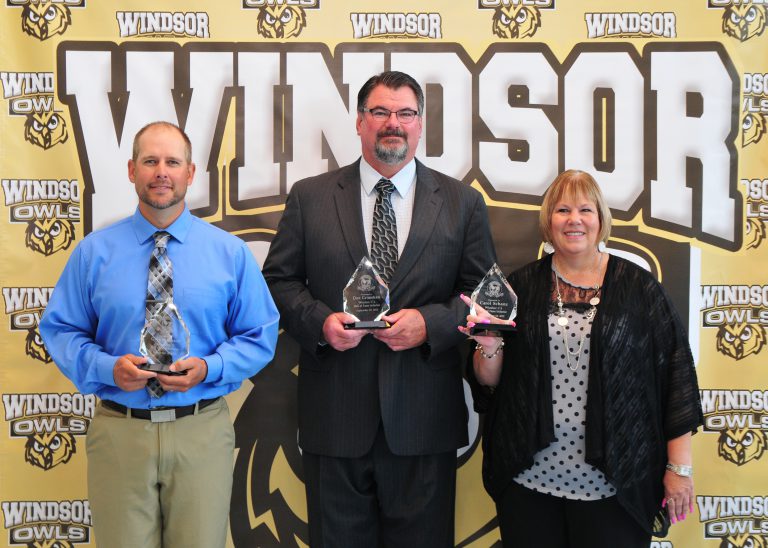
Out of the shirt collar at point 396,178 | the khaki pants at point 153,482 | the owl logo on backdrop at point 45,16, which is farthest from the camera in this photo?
the owl logo on backdrop at point 45,16

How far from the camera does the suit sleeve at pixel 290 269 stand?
2262 mm

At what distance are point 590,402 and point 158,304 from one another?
130 cm

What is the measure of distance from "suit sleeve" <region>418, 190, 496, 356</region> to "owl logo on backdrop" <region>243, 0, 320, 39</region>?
102cm

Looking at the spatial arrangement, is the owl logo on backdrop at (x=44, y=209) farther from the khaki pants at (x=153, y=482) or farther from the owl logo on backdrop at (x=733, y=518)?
the owl logo on backdrop at (x=733, y=518)

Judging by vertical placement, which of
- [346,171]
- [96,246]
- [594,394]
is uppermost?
[346,171]

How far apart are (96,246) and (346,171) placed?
0.86 metres

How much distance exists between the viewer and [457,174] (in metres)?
2.75

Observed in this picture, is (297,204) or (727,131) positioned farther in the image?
(727,131)

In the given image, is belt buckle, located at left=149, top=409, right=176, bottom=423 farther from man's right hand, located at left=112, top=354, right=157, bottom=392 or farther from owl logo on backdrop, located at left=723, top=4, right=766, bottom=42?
owl logo on backdrop, located at left=723, top=4, right=766, bottom=42

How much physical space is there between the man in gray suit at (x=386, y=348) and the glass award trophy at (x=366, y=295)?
12cm

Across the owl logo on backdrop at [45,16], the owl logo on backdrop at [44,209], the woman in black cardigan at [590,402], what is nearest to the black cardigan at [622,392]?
the woman in black cardigan at [590,402]

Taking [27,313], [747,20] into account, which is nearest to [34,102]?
[27,313]

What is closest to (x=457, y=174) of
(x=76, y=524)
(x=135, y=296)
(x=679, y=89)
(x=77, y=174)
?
(x=679, y=89)

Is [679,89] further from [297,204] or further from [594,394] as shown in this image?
[297,204]
